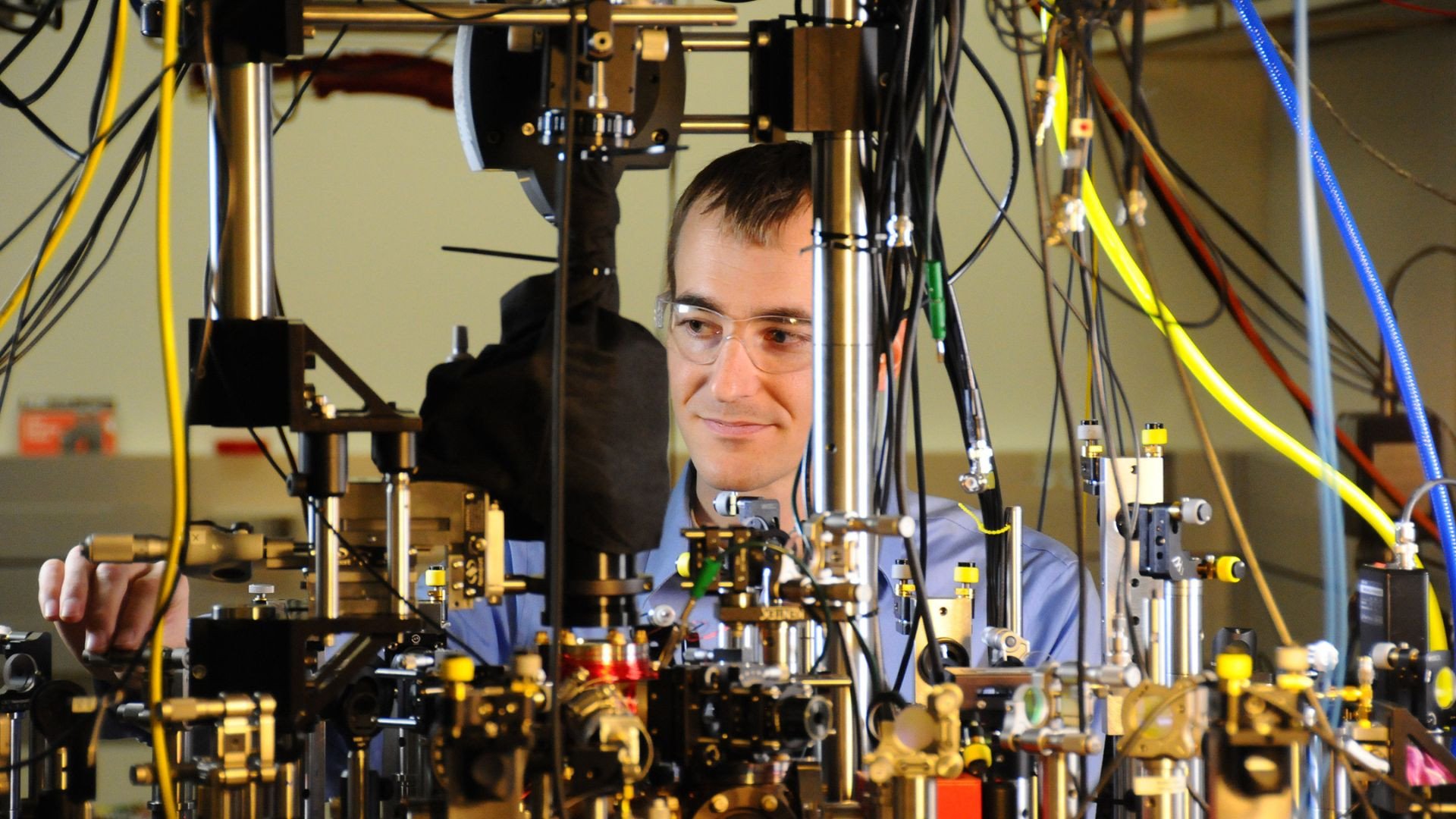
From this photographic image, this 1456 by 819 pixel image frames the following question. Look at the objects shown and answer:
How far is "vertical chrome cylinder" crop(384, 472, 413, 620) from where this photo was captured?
1100 millimetres

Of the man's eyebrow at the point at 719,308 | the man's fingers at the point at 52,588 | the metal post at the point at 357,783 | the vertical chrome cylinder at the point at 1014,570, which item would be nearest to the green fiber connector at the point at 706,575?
the metal post at the point at 357,783

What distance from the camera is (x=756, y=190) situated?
2090mm

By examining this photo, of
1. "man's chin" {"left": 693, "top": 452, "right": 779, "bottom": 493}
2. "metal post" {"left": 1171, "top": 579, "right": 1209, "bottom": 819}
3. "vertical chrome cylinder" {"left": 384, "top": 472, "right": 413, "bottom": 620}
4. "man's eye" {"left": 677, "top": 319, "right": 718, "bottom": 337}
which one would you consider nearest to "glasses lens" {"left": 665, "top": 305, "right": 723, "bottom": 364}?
"man's eye" {"left": 677, "top": 319, "right": 718, "bottom": 337}

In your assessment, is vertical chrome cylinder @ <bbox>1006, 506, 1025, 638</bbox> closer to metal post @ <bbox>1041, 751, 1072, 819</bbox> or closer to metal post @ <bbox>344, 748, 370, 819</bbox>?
metal post @ <bbox>1041, 751, 1072, 819</bbox>

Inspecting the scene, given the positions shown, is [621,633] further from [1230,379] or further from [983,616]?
[1230,379]

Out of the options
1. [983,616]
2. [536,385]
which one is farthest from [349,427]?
[983,616]

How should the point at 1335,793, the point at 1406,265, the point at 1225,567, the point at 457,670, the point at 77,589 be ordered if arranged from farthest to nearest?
the point at 1406,265 < the point at 77,589 < the point at 1225,567 < the point at 1335,793 < the point at 457,670

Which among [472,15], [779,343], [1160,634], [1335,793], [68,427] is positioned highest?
[472,15]

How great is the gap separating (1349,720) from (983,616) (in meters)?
0.76

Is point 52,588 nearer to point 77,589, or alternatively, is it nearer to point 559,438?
point 77,589

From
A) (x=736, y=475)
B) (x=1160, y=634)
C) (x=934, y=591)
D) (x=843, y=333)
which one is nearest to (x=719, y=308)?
(x=736, y=475)

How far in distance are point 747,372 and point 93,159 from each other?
1.16 m

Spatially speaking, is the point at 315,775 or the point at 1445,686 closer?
the point at 315,775

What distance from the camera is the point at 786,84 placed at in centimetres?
126
